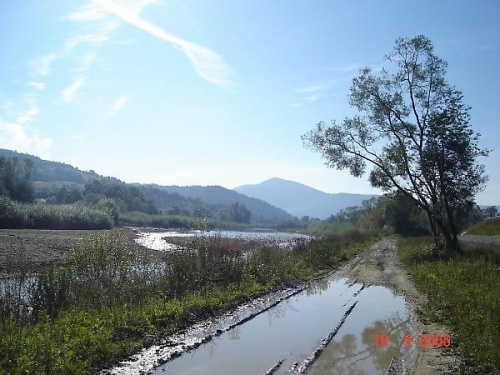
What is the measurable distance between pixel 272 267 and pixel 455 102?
16.8 m

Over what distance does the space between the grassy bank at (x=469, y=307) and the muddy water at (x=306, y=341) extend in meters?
1.16

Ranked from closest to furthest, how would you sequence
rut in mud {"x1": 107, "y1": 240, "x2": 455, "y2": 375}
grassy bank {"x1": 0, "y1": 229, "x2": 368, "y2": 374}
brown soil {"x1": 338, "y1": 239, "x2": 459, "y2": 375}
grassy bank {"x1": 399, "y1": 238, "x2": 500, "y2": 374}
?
grassy bank {"x1": 0, "y1": 229, "x2": 368, "y2": 374}
grassy bank {"x1": 399, "y1": 238, "x2": 500, "y2": 374}
brown soil {"x1": 338, "y1": 239, "x2": 459, "y2": 375}
rut in mud {"x1": 107, "y1": 240, "x2": 455, "y2": 375}

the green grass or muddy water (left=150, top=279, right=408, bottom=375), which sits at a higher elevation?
the green grass

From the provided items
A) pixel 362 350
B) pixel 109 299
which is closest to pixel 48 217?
pixel 109 299

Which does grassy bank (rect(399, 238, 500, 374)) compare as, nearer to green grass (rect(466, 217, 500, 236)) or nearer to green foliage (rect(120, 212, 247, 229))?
green grass (rect(466, 217, 500, 236))

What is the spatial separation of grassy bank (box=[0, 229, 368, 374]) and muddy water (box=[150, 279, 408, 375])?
1.37 meters

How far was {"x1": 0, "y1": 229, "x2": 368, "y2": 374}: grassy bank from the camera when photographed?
705cm

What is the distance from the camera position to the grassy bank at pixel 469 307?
7184 millimetres

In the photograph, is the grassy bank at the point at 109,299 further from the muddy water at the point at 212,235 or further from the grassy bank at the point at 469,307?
the grassy bank at the point at 469,307

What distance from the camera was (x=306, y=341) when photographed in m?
9.53

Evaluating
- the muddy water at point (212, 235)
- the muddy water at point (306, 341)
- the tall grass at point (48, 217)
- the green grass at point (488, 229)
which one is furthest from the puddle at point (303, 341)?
the tall grass at point (48, 217)
